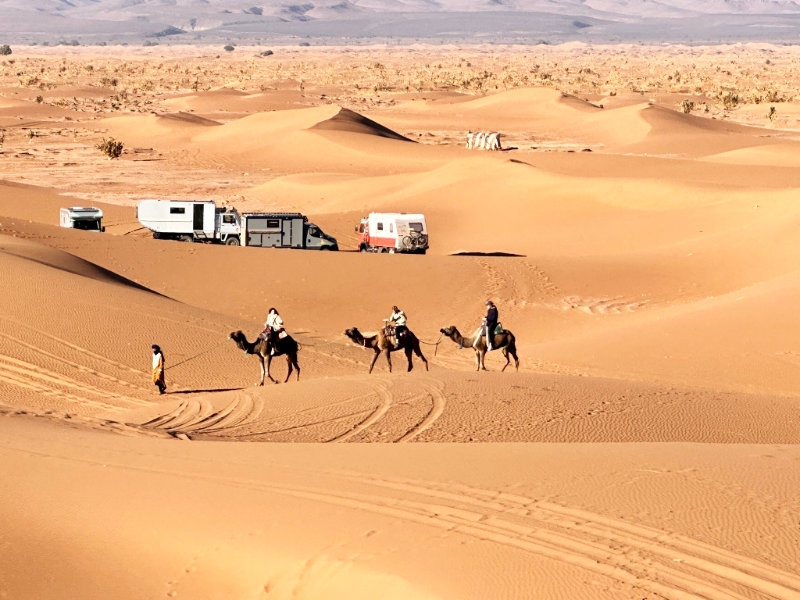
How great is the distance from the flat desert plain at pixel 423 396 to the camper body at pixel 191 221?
361 cm

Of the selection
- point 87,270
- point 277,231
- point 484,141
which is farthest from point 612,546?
point 484,141

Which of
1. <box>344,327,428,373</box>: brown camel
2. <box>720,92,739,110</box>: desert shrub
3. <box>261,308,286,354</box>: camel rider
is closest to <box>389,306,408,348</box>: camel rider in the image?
<box>344,327,428,373</box>: brown camel

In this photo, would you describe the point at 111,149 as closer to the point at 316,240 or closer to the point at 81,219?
the point at 81,219

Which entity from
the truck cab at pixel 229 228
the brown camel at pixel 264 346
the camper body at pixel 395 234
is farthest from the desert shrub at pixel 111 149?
the brown camel at pixel 264 346

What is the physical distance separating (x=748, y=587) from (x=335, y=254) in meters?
25.7

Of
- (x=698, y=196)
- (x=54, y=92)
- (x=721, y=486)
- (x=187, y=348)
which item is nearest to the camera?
(x=721, y=486)

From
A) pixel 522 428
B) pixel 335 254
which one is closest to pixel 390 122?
pixel 335 254

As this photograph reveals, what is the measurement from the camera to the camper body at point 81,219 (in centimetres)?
3803

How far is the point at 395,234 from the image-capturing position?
36438 mm

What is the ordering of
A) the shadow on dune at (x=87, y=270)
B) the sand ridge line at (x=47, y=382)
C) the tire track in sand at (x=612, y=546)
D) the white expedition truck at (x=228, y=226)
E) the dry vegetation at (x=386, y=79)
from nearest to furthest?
the tire track in sand at (x=612, y=546) < the sand ridge line at (x=47, y=382) < the shadow on dune at (x=87, y=270) < the white expedition truck at (x=228, y=226) < the dry vegetation at (x=386, y=79)

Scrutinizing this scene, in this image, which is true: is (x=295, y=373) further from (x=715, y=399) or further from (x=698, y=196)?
(x=698, y=196)

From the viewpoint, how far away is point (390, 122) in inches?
3406

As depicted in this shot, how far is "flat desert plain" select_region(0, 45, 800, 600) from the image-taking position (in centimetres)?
961

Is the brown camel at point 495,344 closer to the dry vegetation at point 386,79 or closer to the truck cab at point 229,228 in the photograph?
the truck cab at point 229,228
